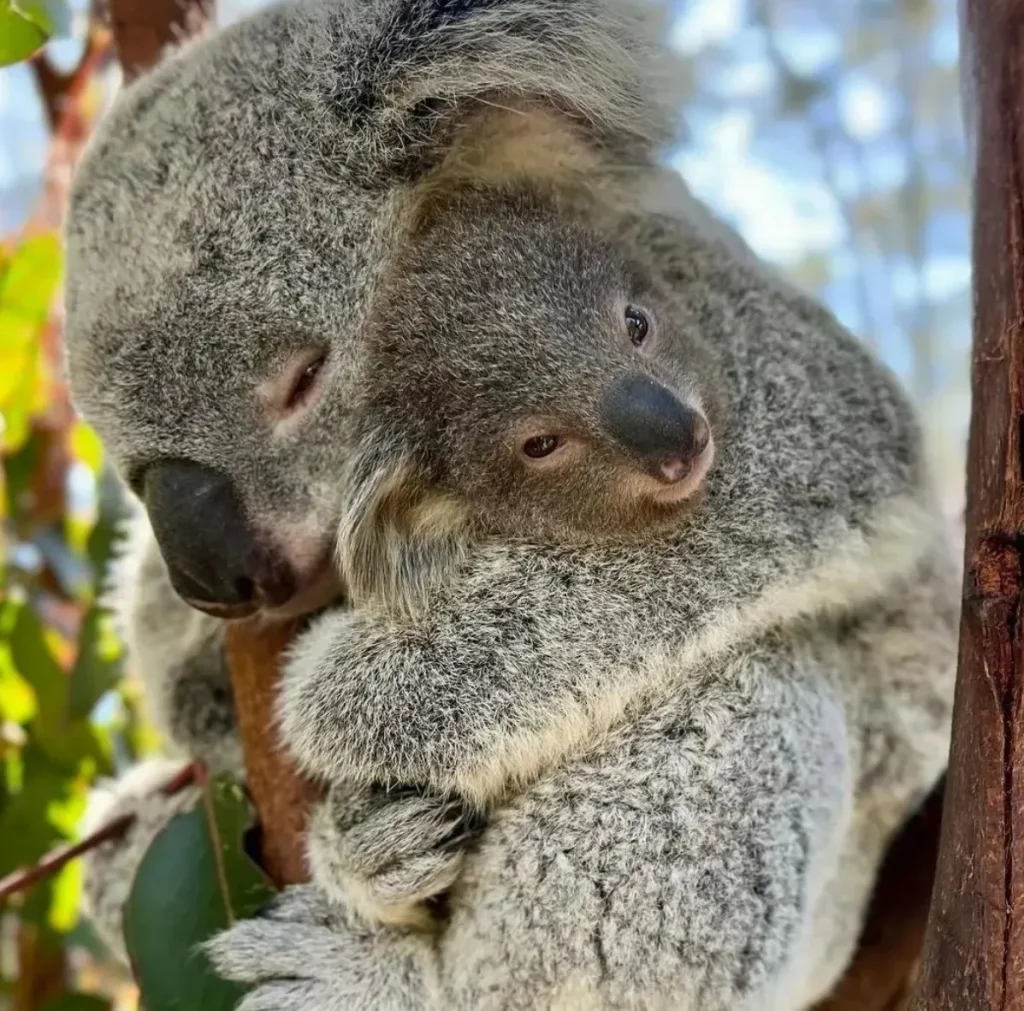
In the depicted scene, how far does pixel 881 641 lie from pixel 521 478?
2.16 feet

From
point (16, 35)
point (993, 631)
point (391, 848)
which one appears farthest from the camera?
point (391, 848)

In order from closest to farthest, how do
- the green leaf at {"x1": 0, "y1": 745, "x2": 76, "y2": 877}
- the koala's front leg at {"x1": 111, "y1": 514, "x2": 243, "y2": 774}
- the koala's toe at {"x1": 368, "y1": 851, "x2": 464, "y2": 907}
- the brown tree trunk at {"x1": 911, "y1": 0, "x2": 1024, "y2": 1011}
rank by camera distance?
the brown tree trunk at {"x1": 911, "y1": 0, "x2": 1024, "y2": 1011}
the koala's toe at {"x1": 368, "y1": 851, "x2": 464, "y2": 907}
the koala's front leg at {"x1": 111, "y1": 514, "x2": 243, "y2": 774}
the green leaf at {"x1": 0, "y1": 745, "x2": 76, "y2": 877}

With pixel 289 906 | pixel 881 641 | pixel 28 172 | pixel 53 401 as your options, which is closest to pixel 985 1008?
pixel 881 641

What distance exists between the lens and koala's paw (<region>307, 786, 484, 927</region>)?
1238 millimetres

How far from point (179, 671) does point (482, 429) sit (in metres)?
0.76

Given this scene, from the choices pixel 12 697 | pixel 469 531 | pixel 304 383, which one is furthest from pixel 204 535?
pixel 12 697

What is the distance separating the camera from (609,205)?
1.43 metres

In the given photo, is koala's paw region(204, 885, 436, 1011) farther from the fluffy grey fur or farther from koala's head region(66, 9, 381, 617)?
koala's head region(66, 9, 381, 617)

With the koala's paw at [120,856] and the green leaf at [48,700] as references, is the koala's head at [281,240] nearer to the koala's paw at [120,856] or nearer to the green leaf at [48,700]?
the koala's paw at [120,856]

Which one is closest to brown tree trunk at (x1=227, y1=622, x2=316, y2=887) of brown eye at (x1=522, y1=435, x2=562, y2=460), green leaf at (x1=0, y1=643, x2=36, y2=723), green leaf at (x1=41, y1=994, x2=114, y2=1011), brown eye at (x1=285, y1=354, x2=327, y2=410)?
brown eye at (x1=285, y1=354, x2=327, y2=410)

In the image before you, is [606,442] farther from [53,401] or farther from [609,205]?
[53,401]

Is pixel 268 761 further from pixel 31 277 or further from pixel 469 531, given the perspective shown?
pixel 31 277

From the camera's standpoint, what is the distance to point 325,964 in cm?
131

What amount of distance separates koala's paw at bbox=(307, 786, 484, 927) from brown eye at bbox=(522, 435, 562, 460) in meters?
0.43
